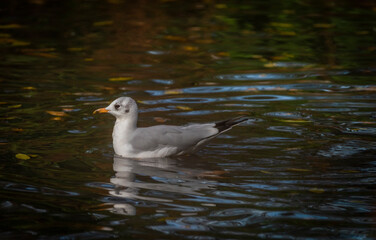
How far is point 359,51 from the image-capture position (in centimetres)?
1100

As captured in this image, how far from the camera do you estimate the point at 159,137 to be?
22.6 feet

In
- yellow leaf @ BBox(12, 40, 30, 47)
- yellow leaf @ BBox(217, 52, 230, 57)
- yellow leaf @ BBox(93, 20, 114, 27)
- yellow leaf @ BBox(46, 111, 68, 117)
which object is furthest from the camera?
yellow leaf @ BBox(93, 20, 114, 27)

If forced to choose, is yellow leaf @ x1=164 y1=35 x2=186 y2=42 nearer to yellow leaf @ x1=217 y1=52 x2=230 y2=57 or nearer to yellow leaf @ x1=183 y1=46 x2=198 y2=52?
yellow leaf @ x1=183 y1=46 x2=198 y2=52

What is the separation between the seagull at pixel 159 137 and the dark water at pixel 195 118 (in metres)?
0.12

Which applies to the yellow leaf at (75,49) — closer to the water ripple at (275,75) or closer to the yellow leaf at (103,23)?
the yellow leaf at (103,23)

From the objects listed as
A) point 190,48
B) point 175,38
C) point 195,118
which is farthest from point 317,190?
point 175,38

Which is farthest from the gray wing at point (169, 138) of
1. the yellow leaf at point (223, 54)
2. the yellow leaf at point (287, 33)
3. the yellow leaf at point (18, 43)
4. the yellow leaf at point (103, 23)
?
the yellow leaf at point (103, 23)

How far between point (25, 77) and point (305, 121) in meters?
4.24

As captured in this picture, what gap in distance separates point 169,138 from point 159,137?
0.10 m

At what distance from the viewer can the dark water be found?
5.32 m

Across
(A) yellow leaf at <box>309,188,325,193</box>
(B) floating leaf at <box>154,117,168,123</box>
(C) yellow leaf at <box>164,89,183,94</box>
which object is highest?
(C) yellow leaf at <box>164,89,183,94</box>

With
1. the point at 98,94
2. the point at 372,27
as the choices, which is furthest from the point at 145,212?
the point at 372,27

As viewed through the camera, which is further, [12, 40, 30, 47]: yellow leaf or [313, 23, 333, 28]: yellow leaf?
[313, 23, 333, 28]: yellow leaf

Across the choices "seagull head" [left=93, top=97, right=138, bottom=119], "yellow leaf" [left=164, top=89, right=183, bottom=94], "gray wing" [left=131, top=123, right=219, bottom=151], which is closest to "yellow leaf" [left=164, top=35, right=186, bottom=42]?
"yellow leaf" [left=164, top=89, right=183, bottom=94]
